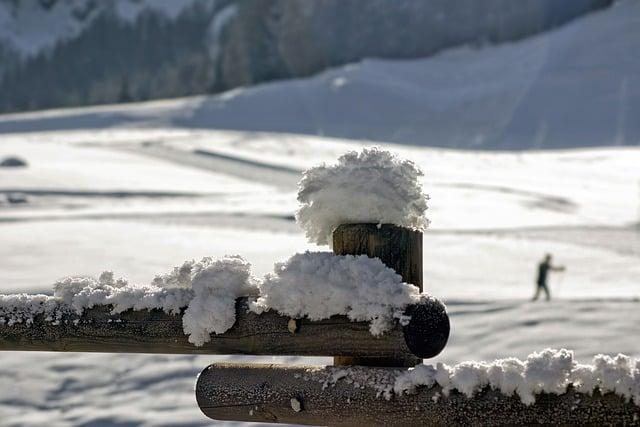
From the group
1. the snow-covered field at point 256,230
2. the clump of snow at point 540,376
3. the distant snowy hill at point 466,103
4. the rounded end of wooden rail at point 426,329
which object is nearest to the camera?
the clump of snow at point 540,376

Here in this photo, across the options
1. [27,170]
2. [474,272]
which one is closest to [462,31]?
[27,170]

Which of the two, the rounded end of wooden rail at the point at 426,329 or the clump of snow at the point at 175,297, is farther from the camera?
the clump of snow at the point at 175,297

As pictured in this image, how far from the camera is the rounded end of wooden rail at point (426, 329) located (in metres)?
2.53

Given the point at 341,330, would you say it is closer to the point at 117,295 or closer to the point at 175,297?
the point at 175,297

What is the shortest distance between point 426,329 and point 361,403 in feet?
0.86

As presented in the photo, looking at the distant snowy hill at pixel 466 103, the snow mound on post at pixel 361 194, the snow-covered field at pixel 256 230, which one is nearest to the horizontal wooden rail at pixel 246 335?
the snow mound on post at pixel 361 194

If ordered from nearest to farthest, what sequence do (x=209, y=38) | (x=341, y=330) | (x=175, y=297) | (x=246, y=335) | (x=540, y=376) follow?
(x=540, y=376) < (x=341, y=330) < (x=246, y=335) < (x=175, y=297) < (x=209, y=38)

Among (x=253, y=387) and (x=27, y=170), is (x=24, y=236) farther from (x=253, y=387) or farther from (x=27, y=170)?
(x=253, y=387)

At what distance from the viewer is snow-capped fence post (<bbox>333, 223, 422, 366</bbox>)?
2.72 meters

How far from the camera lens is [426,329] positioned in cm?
254

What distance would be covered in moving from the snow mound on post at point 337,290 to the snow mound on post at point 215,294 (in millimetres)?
96

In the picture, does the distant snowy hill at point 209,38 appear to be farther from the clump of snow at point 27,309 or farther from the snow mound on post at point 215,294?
the snow mound on post at point 215,294

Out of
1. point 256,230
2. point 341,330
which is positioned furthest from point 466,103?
point 341,330

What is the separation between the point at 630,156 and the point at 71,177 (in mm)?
14906
